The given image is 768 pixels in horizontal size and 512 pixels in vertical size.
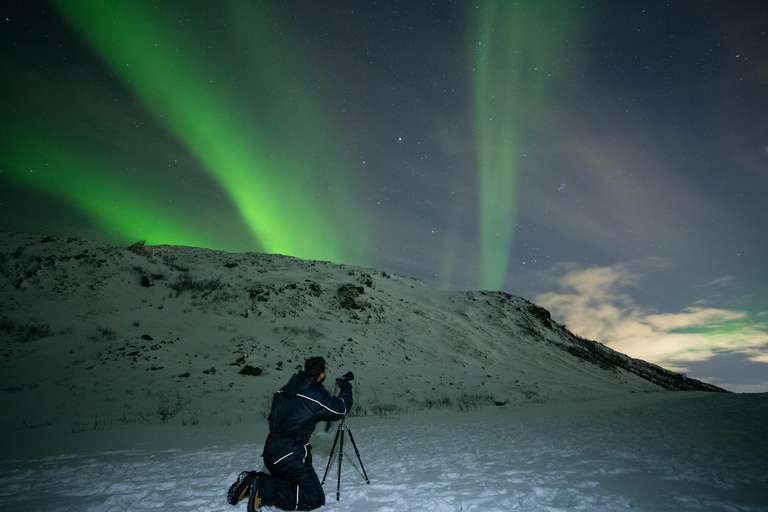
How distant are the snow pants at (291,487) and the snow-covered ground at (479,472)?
306mm

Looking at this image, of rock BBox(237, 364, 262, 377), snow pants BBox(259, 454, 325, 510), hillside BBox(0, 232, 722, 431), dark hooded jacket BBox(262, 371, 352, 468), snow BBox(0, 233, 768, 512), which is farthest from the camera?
rock BBox(237, 364, 262, 377)

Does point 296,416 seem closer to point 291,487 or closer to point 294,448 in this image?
point 294,448

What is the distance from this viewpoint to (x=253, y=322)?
2453 centimetres

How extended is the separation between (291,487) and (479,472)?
300 cm

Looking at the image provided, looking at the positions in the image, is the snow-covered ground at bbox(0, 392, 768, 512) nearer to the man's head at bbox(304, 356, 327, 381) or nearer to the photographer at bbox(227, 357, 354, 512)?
the photographer at bbox(227, 357, 354, 512)

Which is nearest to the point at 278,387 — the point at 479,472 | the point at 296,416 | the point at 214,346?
the point at 214,346

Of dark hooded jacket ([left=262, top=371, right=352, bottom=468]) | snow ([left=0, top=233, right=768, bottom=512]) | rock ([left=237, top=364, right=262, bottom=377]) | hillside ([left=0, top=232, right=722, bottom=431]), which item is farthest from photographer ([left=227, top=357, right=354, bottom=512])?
rock ([left=237, top=364, right=262, bottom=377])

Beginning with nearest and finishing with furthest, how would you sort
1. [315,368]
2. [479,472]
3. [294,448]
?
[294,448], [315,368], [479,472]

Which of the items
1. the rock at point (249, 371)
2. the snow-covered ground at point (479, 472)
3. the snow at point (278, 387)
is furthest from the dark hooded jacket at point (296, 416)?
the rock at point (249, 371)

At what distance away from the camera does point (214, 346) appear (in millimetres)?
19891

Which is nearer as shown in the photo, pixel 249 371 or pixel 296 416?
pixel 296 416

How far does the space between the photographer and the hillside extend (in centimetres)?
870

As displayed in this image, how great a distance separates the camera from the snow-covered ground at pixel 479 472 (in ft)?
13.8

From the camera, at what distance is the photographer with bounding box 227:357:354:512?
164 inches
